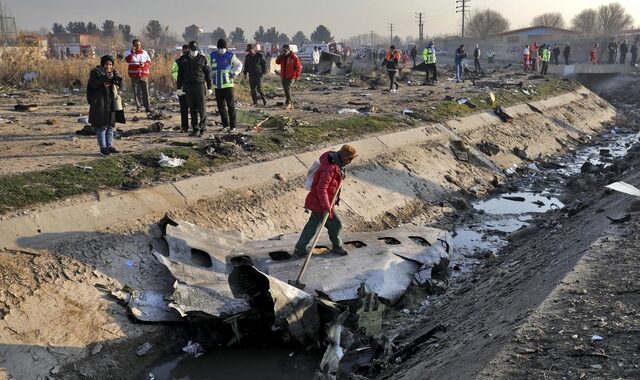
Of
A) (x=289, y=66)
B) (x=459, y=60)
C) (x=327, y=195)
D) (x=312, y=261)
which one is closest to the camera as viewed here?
(x=327, y=195)

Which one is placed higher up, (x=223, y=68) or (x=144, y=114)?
(x=223, y=68)

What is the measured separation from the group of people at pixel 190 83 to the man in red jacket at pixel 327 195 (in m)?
3.96

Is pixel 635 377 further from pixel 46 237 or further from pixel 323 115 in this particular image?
pixel 323 115

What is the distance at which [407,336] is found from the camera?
6.50 metres

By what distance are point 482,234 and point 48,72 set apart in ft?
52.1

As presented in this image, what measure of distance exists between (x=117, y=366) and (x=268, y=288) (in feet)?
5.52

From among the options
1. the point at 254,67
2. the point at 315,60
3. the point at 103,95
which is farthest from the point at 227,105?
the point at 315,60

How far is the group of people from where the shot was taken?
30.0 feet

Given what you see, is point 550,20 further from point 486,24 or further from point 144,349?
point 144,349

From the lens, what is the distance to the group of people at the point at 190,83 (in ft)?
30.0

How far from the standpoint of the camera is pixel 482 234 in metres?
10.6

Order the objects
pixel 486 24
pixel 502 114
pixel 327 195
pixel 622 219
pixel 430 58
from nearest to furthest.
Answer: pixel 327 195
pixel 622 219
pixel 502 114
pixel 430 58
pixel 486 24

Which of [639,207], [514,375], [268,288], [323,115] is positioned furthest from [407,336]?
[323,115]

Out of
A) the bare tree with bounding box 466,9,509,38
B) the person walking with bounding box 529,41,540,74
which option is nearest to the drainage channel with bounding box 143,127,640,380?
the person walking with bounding box 529,41,540,74
